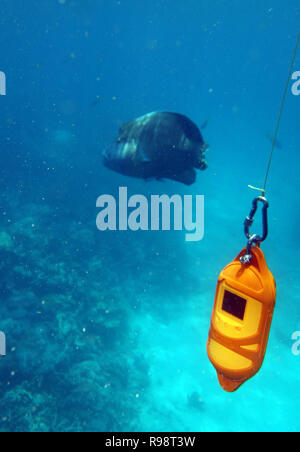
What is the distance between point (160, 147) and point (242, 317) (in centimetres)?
304

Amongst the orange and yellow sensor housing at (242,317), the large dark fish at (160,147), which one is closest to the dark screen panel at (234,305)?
the orange and yellow sensor housing at (242,317)

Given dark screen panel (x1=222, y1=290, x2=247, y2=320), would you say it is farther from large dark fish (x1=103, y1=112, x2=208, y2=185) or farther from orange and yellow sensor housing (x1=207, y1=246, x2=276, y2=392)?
large dark fish (x1=103, y1=112, x2=208, y2=185)

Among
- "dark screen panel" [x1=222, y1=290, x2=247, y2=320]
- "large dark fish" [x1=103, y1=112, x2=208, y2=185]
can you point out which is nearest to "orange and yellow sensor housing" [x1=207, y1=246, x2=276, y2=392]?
"dark screen panel" [x1=222, y1=290, x2=247, y2=320]

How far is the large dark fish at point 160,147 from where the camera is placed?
14.5 feet

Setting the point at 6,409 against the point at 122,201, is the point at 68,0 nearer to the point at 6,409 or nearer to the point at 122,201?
the point at 122,201

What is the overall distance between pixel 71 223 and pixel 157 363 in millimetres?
7287

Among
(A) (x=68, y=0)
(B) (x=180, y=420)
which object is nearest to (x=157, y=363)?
(B) (x=180, y=420)

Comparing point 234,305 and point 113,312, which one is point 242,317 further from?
point 113,312

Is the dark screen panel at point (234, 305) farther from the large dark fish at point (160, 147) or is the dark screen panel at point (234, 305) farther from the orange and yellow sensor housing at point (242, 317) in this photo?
the large dark fish at point (160, 147)

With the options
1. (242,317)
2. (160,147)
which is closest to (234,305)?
(242,317)

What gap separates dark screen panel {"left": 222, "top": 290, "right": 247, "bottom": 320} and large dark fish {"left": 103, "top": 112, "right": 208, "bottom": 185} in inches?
111

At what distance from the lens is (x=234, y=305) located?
2.11 m

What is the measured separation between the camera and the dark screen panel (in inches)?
81.6

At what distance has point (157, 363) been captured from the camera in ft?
31.9
